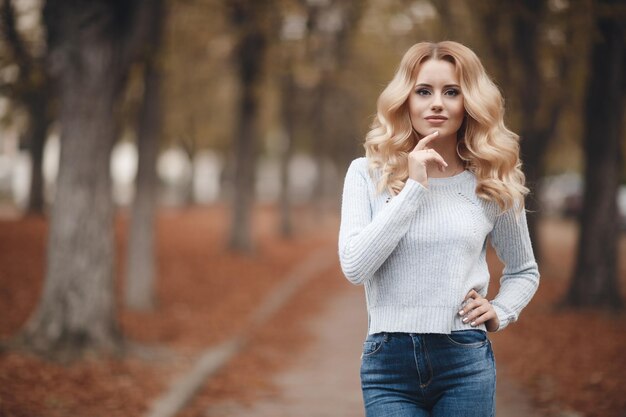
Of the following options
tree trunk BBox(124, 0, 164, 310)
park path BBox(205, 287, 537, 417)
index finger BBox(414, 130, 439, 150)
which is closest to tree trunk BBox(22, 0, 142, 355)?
park path BBox(205, 287, 537, 417)

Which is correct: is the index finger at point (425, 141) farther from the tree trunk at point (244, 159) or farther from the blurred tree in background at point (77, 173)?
the tree trunk at point (244, 159)

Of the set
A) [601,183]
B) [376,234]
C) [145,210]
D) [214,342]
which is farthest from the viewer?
[145,210]

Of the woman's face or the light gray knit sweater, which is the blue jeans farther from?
the woman's face

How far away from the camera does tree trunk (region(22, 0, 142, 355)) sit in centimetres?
738

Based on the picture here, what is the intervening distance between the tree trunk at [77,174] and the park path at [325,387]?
1.93 m

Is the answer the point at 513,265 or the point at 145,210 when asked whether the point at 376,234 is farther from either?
the point at 145,210

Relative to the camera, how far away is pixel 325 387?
24.9ft

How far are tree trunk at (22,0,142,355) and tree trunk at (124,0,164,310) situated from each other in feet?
10.9

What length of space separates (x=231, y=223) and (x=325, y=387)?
1206 cm

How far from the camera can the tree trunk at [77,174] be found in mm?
7375

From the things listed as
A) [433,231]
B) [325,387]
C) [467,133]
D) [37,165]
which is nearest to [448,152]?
[467,133]

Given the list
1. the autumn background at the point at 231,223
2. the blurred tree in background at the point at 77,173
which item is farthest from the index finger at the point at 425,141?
the blurred tree in background at the point at 77,173

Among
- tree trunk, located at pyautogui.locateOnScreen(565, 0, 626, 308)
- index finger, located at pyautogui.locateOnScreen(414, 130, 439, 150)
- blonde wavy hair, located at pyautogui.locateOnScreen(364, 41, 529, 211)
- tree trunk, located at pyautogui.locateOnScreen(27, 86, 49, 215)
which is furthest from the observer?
tree trunk, located at pyautogui.locateOnScreen(27, 86, 49, 215)

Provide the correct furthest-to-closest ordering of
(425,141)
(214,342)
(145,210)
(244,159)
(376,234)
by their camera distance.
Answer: (244,159) → (145,210) → (214,342) → (425,141) → (376,234)
